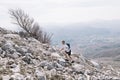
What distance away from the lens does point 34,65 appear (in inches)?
941

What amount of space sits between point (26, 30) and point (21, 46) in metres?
10.1

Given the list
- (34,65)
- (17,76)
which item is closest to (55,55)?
(34,65)

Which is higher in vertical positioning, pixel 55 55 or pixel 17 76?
pixel 55 55

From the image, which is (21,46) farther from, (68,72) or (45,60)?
(68,72)

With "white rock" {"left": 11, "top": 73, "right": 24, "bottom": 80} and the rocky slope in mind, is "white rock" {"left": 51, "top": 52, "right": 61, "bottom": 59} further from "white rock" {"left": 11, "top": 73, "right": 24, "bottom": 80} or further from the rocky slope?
"white rock" {"left": 11, "top": 73, "right": 24, "bottom": 80}

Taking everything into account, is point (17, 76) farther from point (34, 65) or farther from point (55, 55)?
point (55, 55)

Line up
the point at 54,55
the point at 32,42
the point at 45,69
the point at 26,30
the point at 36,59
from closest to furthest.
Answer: the point at 45,69
the point at 36,59
the point at 54,55
the point at 32,42
the point at 26,30

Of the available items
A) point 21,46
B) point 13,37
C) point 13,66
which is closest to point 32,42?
point 13,37

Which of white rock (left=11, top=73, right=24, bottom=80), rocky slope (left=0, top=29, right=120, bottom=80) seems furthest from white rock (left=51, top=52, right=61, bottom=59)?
white rock (left=11, top=73, right=24, bottom=80)

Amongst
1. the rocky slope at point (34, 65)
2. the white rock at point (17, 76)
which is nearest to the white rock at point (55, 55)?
the rocky slope at point (34, 65)

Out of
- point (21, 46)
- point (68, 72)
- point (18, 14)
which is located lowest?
point (68, 72)

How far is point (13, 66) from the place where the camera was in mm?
21641

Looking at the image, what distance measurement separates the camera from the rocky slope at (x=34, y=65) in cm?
2073

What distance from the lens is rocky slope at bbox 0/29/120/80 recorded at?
68.0 ft
